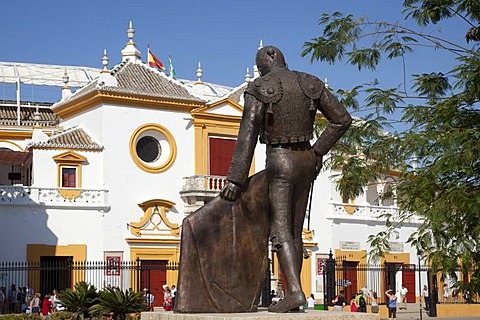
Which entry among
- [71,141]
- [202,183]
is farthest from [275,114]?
[202,183]

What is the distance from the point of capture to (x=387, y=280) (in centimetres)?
3519

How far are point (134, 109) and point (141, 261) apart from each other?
5368 millimetres

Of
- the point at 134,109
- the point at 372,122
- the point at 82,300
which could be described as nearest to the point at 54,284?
the point at 134,109

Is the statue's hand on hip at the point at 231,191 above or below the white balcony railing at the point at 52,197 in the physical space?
below

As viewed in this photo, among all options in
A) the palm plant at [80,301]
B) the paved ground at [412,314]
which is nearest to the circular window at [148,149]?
the paved ground at [412,314]

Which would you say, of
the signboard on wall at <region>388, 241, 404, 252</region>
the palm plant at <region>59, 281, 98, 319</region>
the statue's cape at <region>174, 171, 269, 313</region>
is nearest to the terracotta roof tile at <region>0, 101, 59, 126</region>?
the signboard on wall at <region>388, 241, 404, 252</region>

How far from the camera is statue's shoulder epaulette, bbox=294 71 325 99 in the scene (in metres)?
8.30

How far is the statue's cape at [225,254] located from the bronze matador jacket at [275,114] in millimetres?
290

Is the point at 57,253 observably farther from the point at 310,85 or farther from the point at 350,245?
the point at 310,85

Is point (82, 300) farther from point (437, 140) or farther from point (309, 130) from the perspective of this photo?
point (309, 130)

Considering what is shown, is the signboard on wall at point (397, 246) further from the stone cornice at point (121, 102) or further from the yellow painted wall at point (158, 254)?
the stone cornice at point (121, 102)

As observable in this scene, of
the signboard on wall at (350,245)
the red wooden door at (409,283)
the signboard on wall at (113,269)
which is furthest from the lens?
the red wooden door at (409,283)

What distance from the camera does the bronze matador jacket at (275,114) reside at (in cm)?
820

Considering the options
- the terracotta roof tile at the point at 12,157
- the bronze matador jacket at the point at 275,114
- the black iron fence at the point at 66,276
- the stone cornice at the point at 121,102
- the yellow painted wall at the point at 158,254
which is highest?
the stone cornice at the point at 121,102
